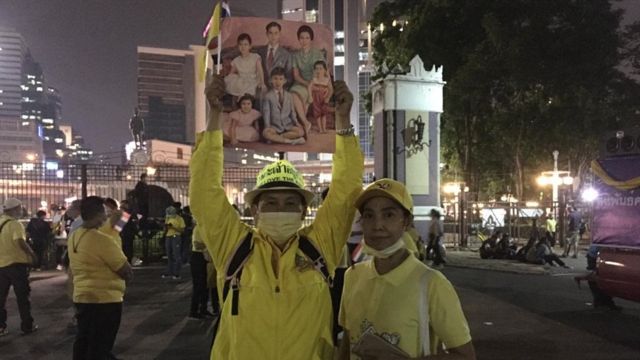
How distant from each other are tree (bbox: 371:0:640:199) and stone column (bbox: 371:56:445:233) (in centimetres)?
759

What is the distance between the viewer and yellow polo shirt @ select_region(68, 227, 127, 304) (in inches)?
225

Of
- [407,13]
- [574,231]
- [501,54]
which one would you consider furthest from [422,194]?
[407,13]

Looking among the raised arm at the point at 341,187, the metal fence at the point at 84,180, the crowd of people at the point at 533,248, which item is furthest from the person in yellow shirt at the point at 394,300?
the crowd of people at the point at 533,248

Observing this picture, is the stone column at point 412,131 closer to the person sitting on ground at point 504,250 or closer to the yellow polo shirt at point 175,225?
the person sitting on ground at point 504,250

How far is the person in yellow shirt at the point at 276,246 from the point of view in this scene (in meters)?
2.58

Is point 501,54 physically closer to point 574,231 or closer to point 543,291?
point 574,231

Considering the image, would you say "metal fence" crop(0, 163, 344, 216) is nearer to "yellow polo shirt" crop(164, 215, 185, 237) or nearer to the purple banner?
"yellow polo shirt" crop(164, 215, 185, 237)

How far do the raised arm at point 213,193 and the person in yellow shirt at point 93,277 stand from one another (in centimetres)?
327

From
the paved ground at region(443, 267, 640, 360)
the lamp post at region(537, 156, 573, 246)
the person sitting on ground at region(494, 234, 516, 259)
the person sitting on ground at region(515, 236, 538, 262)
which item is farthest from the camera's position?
the lamp post at region(537, 156, 573, 246)

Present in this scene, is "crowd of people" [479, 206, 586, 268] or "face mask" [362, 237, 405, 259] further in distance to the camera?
"crowd of people" [479, 206, 586, 268]

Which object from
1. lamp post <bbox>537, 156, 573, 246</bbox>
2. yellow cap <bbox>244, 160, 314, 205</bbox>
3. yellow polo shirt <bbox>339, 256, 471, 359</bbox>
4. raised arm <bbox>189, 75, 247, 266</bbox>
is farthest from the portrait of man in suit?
lamp post <bbox>537, 156, 573, 246</bbox>

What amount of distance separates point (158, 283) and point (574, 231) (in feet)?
45.7

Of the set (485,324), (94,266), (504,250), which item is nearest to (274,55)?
(94,266)

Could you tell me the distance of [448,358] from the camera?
2316 millimetres
